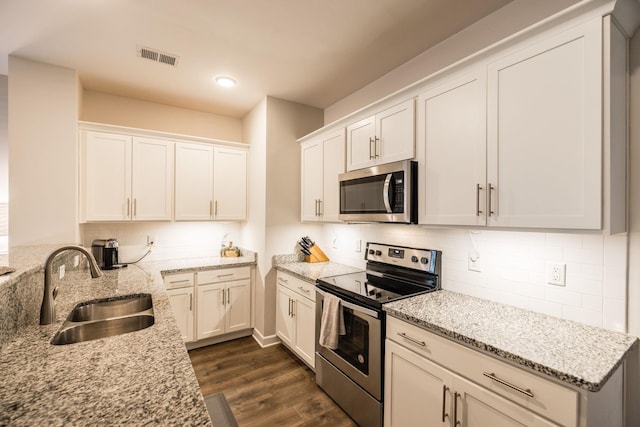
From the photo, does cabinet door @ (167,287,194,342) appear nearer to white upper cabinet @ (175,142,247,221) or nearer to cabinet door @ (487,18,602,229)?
white upper cabinet @ (175,142,247,221)

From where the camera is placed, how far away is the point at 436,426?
1.47 meters

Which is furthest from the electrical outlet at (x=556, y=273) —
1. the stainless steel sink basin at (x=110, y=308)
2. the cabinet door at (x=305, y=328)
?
the stainless steel sink basin at (x=110, y=308)

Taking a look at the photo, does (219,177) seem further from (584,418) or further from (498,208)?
(584,418)

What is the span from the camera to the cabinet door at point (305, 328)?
2557mm

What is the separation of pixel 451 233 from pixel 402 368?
0.96m

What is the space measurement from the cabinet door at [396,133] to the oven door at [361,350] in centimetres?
108

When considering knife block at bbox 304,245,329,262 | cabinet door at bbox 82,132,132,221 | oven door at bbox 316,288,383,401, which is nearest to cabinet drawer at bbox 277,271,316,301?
knife block at bbox 304,245,329,262

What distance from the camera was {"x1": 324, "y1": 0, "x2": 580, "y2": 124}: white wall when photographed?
1.65 metres

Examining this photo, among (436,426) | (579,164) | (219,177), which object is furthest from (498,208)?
(219,177)

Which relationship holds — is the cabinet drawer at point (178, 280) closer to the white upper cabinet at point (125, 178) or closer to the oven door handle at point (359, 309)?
the white upper cabinet at point (125, 178)

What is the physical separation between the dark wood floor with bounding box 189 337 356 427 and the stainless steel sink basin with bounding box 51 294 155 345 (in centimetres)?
103

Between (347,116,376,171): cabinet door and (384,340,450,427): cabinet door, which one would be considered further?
(347,116,376,171): cabinet door

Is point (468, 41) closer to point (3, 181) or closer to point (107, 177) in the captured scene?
point (107, 177)

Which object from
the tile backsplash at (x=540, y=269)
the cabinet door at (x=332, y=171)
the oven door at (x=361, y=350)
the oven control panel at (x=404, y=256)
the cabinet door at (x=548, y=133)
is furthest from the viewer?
the cabinet door at (x=332, y=171)
